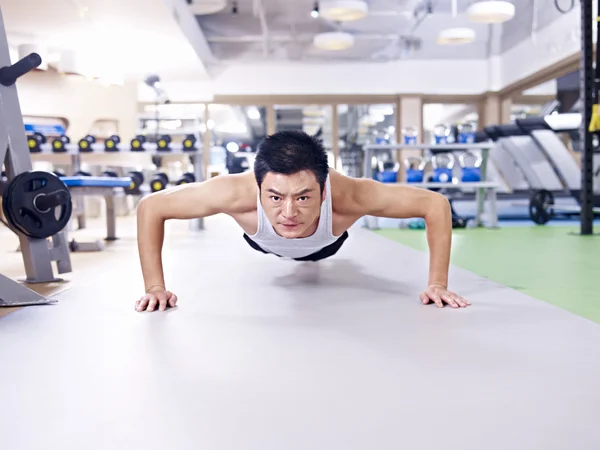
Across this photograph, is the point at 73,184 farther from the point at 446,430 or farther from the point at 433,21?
the point at 433,21

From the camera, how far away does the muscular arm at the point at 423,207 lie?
6.07ft

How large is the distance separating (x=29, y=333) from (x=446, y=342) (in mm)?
1118

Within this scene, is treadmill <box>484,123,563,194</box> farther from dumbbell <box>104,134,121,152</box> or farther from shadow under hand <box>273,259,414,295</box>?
shadow under hand <box>273,259,414,295</box>

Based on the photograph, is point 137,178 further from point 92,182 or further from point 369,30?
point 369,30

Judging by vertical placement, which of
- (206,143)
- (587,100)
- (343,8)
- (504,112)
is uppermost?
(343,8)

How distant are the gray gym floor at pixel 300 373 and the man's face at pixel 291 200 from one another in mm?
289

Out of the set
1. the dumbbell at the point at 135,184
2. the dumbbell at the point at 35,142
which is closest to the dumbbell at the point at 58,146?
the dumbbell at the point at 35,142

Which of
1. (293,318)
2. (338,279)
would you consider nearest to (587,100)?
(338,279)

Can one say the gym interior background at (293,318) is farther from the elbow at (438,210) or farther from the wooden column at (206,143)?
the wooden column at (206,143)

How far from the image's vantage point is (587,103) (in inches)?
166

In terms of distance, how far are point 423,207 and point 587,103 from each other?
3054mm

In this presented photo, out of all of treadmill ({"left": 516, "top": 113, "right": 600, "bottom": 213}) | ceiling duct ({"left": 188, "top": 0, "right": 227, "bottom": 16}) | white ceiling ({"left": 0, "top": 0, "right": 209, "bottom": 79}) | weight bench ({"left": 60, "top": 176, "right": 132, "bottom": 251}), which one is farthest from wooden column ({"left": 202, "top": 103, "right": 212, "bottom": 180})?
weight bench ({"left": 60, "top": 176, "right": 132, "bottom": 251})

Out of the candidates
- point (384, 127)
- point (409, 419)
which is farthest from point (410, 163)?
point (384, 127)

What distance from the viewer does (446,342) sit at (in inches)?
54.6
